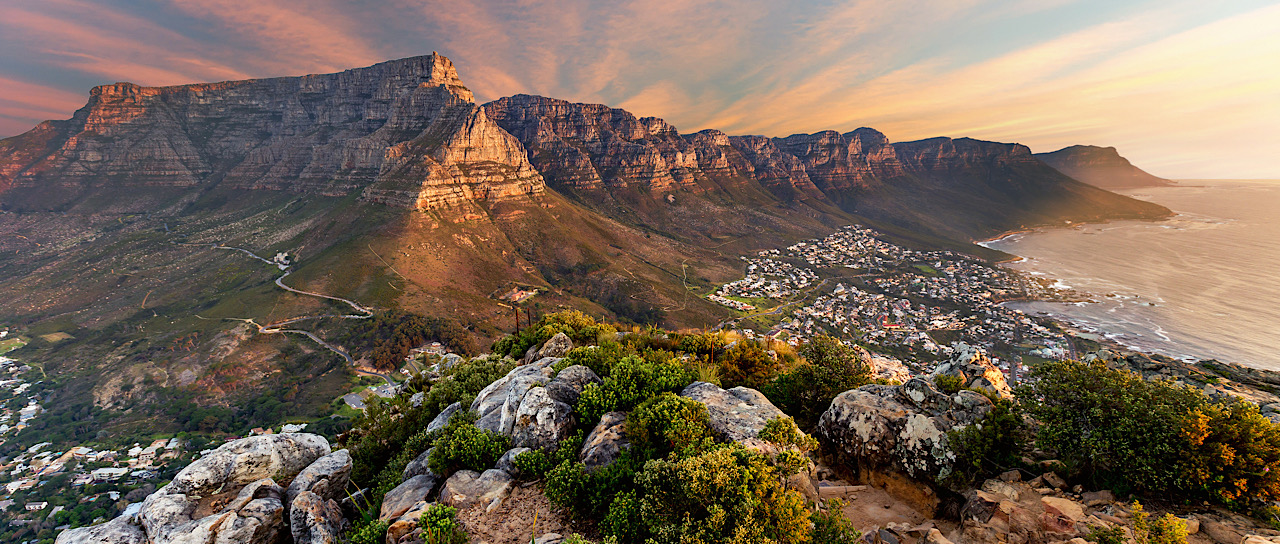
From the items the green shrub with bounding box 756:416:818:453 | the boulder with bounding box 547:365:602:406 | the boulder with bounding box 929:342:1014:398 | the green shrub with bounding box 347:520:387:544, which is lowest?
the green shrub with bounding box 347:520:387:544

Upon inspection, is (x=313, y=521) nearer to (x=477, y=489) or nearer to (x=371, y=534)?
(x=371, y=534)

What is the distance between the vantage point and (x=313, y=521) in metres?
10.4

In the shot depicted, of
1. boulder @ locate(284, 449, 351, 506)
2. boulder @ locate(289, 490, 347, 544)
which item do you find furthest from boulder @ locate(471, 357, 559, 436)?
boulder @ locate(289, 490, 347, 544)

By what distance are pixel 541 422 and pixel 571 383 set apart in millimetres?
2016

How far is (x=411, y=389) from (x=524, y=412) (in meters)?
16.5

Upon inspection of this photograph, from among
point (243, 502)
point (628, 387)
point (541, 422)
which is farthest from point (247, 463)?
point (628, 387)

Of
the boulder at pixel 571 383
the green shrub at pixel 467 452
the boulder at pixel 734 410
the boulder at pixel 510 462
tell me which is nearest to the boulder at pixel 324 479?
the green shrub at pixel 467 452

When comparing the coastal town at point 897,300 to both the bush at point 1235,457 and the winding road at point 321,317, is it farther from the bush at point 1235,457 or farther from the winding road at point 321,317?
the winding road at point 321,317

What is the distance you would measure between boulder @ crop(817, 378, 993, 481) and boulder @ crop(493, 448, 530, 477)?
9827 mm

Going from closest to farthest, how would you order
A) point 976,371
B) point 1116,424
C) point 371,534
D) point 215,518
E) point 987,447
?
point 371,534, point 1116,424, point 215,518, point 987,447, point 976,371

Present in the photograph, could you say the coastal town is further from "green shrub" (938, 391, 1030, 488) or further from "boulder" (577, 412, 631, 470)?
"boulder" (577, 412, 631, 470)

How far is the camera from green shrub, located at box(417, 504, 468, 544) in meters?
8.59

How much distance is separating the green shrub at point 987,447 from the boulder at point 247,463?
20713 millimetres

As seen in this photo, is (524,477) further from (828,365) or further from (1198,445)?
(1198,445)
